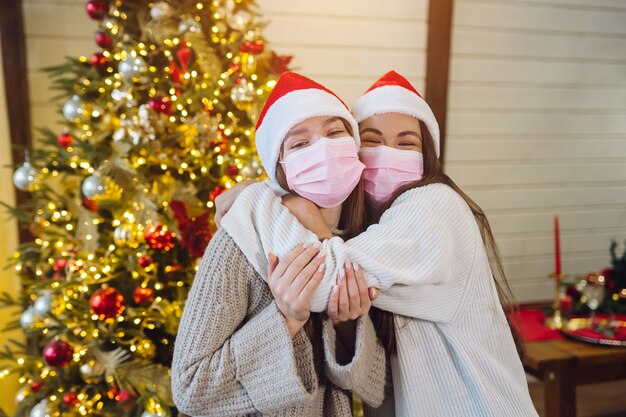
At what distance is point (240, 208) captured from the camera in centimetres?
92

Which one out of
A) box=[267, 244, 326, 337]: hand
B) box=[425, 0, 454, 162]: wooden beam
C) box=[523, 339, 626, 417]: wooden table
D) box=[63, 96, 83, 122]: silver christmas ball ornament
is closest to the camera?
box=[267, 244, 326, 337]: hand

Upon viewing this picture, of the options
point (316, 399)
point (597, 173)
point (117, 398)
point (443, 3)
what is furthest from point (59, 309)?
point (597, 173)

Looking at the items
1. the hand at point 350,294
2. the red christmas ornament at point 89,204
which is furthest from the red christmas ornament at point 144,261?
the hand at point 350,294

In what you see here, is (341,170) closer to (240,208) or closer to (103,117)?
(240,208)

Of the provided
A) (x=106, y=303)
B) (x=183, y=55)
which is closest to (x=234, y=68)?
(x=183, y=55)

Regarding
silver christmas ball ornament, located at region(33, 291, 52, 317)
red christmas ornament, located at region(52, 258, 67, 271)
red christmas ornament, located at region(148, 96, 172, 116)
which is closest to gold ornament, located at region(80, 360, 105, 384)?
silver christmas ball ornament, located at region(33, 291, 52, 317)

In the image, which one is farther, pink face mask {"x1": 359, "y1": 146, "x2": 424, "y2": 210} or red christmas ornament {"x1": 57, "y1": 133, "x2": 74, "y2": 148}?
red christmas ornament {"x1": 57, "y1": 133, "x2": 74, "y2": 148}

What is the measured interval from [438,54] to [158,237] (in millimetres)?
1870

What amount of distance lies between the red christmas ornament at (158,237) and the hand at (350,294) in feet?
2.94

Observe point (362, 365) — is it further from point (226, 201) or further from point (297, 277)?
point (226, 201)

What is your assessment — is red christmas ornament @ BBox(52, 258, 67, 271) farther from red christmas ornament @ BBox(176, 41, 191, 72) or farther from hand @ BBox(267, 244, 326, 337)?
hand @ BBox(267, 244, 326, 337)

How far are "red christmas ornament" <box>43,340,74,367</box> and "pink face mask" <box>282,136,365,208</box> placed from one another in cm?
108

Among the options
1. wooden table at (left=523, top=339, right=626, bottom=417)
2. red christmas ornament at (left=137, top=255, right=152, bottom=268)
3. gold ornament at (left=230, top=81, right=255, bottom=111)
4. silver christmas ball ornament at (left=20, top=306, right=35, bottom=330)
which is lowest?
wooden table at (left=523, top=339, right=626, bottom=417)

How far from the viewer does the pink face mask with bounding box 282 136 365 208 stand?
942 millimetres
